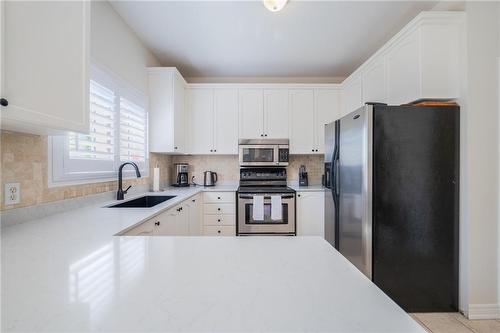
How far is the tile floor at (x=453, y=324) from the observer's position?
1.69m

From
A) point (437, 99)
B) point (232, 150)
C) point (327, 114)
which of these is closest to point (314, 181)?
point (327, 114)

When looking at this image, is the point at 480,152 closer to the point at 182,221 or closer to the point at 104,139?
the point at 182,221

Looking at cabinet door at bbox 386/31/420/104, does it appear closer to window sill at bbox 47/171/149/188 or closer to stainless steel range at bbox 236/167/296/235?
stainless steel range at bbox 236/167/296/235

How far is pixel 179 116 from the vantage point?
3.07 metres

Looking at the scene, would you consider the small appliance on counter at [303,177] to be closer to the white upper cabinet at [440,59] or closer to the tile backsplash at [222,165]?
the tile backsplash at [222,165]

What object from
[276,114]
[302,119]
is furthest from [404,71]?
[276,114]

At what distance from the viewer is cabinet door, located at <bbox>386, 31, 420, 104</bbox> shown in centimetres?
196

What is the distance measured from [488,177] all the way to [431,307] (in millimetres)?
1124

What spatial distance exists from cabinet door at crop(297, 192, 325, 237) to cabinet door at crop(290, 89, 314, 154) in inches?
28.8

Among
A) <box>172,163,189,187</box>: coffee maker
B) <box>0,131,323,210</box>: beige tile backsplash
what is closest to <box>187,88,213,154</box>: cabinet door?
<box>172,163,189,187</box>: coffee maker

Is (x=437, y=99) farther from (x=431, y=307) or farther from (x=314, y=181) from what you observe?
(x=314, y=181)

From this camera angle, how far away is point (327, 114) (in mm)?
3330

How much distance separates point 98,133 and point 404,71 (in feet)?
8.81

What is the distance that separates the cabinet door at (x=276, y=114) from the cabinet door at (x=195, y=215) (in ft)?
4.45
